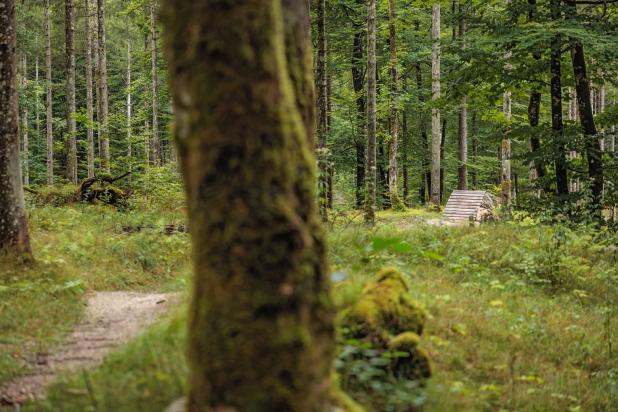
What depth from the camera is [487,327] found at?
274 inches

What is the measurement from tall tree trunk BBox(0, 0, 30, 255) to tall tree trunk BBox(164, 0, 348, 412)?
7153 mm

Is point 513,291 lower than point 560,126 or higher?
lower

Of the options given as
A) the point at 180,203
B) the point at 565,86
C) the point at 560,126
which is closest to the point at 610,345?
the point at 560,126

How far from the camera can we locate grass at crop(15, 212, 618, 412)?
4.37m

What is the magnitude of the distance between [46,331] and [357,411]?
4.68 metres

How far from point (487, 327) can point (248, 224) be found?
205 inches

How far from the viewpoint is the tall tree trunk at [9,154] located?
28.5 ft

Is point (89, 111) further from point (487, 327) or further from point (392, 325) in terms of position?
point (392, 325)

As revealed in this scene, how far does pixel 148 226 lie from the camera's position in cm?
1364

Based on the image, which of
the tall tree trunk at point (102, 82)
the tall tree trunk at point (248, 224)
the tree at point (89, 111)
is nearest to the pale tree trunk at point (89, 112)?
the tree at point (89, 111)

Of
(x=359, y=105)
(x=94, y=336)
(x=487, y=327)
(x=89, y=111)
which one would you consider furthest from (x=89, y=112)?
(x=487, y=327)

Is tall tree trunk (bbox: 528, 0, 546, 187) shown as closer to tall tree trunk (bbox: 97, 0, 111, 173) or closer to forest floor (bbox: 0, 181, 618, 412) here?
forest floor (bbox: 0, 181, 618, 412)

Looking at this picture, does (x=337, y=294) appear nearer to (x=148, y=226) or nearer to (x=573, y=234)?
(x=573, y=234)

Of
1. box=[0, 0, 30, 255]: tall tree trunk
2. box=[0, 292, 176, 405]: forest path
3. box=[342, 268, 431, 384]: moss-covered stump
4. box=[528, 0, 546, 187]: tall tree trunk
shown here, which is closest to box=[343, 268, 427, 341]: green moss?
box=[342, 268, 431, 384]: moss-covered stump
